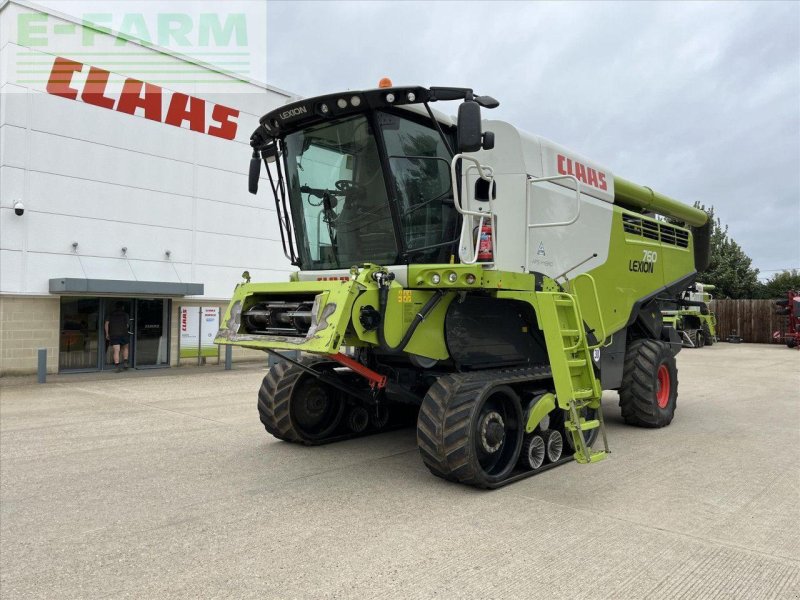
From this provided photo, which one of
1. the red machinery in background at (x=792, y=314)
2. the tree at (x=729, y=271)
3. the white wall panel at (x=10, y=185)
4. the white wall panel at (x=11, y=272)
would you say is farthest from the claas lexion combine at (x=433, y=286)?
the tree at (x=729, y=271)

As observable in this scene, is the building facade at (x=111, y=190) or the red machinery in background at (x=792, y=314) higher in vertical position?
the building facade at (x=111, y=190)

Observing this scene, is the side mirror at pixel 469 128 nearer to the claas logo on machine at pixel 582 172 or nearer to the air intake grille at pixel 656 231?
the claas logo on machine at pixel 582 172

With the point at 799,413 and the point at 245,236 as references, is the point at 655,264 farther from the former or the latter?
the point at 245,236

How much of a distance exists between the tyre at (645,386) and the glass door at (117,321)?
1129cm

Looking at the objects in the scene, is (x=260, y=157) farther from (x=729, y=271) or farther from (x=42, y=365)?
(x=729, y=271)

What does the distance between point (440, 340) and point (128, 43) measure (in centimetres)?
1312

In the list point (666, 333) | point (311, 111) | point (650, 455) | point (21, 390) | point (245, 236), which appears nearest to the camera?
point (311, 111)

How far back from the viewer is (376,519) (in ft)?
13.3

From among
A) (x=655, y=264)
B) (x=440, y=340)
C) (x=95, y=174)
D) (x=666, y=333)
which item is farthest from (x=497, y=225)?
(x=95, y=174)

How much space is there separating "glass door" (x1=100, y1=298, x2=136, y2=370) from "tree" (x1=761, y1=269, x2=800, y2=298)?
118 ft

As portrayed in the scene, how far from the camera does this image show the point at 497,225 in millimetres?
5418

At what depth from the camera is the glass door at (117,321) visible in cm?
1382

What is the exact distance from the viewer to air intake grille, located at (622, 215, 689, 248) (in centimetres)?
727

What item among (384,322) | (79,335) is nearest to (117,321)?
(79,335)
